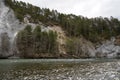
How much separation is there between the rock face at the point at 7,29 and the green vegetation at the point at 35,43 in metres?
4.50

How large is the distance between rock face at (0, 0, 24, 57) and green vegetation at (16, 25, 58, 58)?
450cm

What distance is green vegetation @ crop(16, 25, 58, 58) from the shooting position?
118m

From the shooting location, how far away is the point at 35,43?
122 meters

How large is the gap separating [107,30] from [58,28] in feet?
126

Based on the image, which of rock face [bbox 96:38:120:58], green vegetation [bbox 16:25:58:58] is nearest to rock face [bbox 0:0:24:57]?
green vegetation [bbox 16:25:58:58]

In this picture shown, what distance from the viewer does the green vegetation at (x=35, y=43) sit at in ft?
389

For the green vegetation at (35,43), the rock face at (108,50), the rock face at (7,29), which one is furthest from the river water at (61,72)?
the rock face at (108,50)

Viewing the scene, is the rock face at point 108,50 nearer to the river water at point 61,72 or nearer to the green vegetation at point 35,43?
the green vegetation at point 35,43

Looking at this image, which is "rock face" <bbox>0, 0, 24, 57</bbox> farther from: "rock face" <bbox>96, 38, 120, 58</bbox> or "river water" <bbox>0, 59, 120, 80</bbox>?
"river water" <bbox>0, 59, 120, 80</bbox>

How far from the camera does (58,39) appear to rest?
453ft

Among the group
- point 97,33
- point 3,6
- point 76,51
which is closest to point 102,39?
point 97,33

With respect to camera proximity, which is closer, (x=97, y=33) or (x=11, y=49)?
(x=11, y=49)

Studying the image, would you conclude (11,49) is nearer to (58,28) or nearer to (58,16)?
(58,28)

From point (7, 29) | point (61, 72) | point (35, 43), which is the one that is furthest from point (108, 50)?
point (61, 72)
